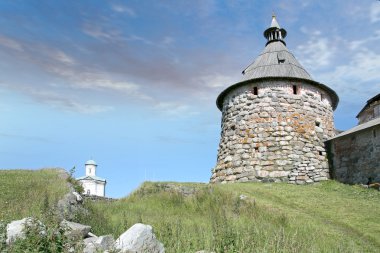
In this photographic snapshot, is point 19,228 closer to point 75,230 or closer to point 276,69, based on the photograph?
point 75,230

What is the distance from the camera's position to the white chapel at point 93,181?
6744cm

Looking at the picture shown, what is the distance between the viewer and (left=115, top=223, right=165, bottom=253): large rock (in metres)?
6.82

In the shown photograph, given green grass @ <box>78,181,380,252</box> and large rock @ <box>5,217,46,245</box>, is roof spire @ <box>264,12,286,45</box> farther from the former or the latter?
large rock @ <box>5,217,46,245</box>

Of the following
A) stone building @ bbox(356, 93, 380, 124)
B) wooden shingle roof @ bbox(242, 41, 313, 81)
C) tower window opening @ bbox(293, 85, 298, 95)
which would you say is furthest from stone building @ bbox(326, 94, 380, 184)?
stone building @ bbox(356, 93, 380, 124)

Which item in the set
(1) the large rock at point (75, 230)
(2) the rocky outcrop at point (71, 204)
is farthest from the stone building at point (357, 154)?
(1) the large rock at point (75, 230)

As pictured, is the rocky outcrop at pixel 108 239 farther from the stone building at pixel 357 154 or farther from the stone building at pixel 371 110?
the stone building at pixel 371 110

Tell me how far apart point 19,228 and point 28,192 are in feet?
16.2

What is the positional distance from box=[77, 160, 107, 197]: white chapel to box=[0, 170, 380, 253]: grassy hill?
173ft

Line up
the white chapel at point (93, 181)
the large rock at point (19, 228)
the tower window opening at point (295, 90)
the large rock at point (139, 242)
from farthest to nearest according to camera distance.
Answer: the white chapel at point (93, 181)
the tower window opening at point (295, 90)
the large rock at point (139, 242)
the large rock at point (19, 228)

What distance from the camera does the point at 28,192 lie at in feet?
38.8

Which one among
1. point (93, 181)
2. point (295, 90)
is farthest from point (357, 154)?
point (93, 181)

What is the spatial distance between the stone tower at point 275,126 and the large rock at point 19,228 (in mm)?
14654

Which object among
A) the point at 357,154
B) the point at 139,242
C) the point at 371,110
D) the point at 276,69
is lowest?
the point at 139,242

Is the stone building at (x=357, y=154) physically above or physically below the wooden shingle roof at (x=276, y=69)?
below
